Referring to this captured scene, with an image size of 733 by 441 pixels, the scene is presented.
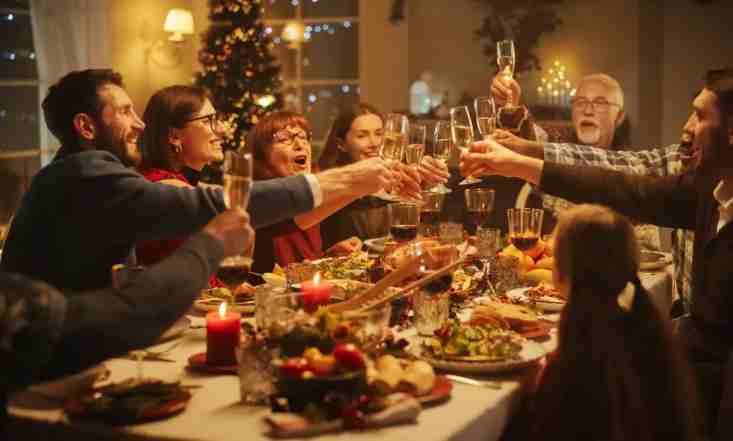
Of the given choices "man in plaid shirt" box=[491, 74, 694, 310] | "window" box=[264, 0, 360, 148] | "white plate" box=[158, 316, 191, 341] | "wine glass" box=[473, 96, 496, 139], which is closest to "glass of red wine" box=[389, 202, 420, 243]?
"wine glass" box=[473, 96, 496, 139]

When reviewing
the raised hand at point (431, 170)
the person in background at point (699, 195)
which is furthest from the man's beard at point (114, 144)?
the person in background at point (699, 195)

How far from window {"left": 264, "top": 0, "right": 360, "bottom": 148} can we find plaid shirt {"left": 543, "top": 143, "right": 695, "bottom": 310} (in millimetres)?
4579

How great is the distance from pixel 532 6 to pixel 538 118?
1021mm

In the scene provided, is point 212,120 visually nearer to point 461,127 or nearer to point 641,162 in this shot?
point 461,127

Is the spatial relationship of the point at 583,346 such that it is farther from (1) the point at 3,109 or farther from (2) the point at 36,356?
(1) the point at 3,109

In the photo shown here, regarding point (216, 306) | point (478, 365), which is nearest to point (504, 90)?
point (216, 306)

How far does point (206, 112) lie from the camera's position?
3234mm

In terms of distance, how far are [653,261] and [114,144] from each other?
1948 mm

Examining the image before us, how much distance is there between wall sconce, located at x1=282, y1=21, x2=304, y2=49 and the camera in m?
7.90

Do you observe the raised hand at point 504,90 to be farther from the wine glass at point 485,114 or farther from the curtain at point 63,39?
the curtain at point 63,39

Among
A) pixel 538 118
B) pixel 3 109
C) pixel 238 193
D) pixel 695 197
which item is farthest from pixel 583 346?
pixel 538 118

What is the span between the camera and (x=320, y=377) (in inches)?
62.6

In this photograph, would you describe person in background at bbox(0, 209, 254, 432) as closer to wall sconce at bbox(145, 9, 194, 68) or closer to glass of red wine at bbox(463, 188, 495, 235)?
glass of red wine at bbox(463, 188, 495, 235)

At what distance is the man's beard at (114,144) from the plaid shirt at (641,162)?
154 centimetres
